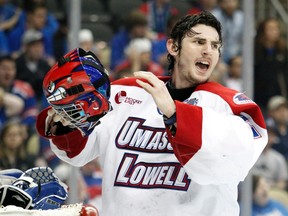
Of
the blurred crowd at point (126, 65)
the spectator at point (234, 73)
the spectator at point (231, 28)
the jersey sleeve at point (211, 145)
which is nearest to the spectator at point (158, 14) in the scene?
the blurred crowd at point (126, 65)

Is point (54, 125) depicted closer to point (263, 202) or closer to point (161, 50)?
point (263, 202)

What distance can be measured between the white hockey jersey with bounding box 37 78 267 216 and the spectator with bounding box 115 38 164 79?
2.48 m

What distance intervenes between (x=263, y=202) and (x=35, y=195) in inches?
111

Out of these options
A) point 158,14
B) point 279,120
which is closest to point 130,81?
point 279,120

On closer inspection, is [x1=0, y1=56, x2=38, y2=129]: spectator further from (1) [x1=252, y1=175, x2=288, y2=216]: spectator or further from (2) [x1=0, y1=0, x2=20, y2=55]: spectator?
(1) [x1=252, y1=175, x2=288, y2=216]: spectator

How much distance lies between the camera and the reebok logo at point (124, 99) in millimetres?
3129

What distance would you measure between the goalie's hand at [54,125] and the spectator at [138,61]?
2562mm

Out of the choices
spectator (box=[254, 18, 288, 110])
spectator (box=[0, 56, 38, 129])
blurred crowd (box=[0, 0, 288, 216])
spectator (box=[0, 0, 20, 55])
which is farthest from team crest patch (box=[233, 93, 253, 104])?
spectator (box=[0, 0, 20, 55])

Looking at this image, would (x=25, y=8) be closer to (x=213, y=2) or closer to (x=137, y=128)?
(x=213, y=2)

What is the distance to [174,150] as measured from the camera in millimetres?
2748

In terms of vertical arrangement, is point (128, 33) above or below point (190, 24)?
below

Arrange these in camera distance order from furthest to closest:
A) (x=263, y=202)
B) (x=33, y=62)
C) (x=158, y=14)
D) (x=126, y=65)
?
(x=158, y=14), (x=126, y=65), (x=33, y=62), (x=263, y=202)

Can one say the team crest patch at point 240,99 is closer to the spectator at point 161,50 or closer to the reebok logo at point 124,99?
the reebok logo at point 124,99

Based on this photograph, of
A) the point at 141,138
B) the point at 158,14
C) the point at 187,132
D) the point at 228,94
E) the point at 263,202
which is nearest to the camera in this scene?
the point at 187,132
